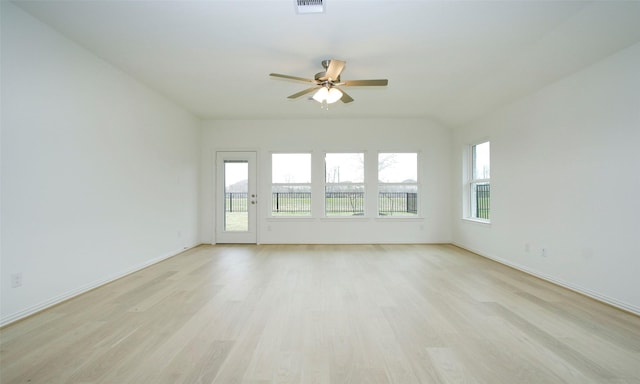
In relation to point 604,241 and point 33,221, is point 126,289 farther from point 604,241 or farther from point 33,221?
point 604,241

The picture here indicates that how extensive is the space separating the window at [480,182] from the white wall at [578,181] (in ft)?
1.45

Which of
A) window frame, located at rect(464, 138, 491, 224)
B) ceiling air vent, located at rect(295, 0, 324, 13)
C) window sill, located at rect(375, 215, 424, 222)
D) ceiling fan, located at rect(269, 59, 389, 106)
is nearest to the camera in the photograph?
ceiling air vent, located at rect(295, 0, 324, 13)

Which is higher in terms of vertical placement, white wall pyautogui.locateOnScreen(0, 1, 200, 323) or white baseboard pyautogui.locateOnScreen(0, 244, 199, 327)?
white wall pyautogui.locateOnScreen(0, 1, 200, 323)

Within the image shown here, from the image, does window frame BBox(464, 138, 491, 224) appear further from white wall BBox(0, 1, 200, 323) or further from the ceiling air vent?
white wall BBox(0, 1, 200, 323)

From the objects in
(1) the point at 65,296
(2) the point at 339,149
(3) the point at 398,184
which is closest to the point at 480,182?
(3) the point at 398,184

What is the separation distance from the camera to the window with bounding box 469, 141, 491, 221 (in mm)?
4961

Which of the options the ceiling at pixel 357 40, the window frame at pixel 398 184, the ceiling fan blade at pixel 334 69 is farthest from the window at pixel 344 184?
the ceiling fan blade at pixel 334 69

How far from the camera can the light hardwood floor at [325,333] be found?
167 centimetres

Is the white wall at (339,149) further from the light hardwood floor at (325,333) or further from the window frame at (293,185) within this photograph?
the light hardwood floor at (325,333)

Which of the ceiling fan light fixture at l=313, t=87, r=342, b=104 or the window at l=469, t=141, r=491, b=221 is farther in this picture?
the window at l=469, t=141, r=491, b=221

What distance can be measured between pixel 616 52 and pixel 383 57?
216 centimetres

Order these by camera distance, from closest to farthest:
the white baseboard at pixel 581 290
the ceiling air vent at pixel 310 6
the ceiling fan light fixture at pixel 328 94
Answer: the ceiling air vent at pixel 310 6 → the white baseboard at pixel 581 290 → the ceiling fan light fixture at pixel 328 94

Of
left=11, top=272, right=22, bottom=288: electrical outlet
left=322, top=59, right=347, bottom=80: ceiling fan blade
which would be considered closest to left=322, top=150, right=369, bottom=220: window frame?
left=322, top=59, right=347, bottom=80: ceiling fan blade

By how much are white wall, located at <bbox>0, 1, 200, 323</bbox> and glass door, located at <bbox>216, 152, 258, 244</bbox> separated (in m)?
1.50
